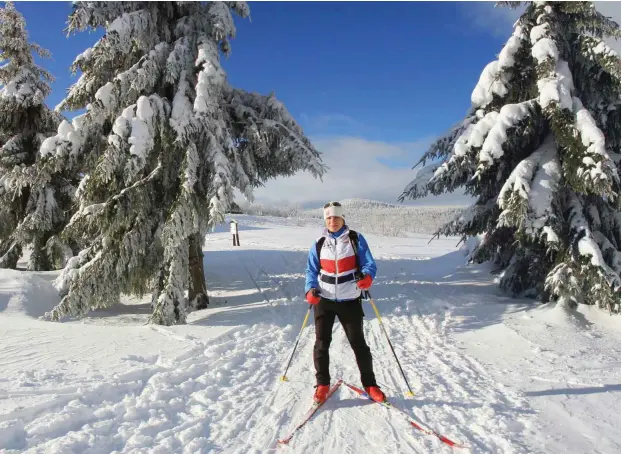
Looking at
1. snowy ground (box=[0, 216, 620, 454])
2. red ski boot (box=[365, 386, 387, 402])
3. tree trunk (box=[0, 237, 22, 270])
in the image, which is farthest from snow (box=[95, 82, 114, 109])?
tree trunk (box=[0, 237, 22, 270])

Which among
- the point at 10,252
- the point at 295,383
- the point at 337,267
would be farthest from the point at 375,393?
the point at 10,252

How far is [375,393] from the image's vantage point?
14.7 ft

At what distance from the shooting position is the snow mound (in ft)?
29.0

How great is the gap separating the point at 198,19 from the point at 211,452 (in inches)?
353

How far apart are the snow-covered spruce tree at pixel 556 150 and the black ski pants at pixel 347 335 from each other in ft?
14.7

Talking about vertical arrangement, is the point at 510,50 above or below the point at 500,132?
above

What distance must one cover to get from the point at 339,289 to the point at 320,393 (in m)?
1.19

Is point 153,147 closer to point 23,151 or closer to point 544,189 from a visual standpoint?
point 544,189

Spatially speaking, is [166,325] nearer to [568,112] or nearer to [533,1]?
[568,112]

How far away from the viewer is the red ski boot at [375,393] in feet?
14.5

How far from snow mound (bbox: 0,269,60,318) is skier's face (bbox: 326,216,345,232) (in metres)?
7.65

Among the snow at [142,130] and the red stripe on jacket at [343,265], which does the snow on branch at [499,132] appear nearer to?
the red stripe on jacket at [343,265]

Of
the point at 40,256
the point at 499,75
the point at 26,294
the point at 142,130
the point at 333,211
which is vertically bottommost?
the point at 26,294

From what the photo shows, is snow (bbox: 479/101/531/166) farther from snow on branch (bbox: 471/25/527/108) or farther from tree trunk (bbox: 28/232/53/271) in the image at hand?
tree trunk (bbox: 28/232/53/271)
